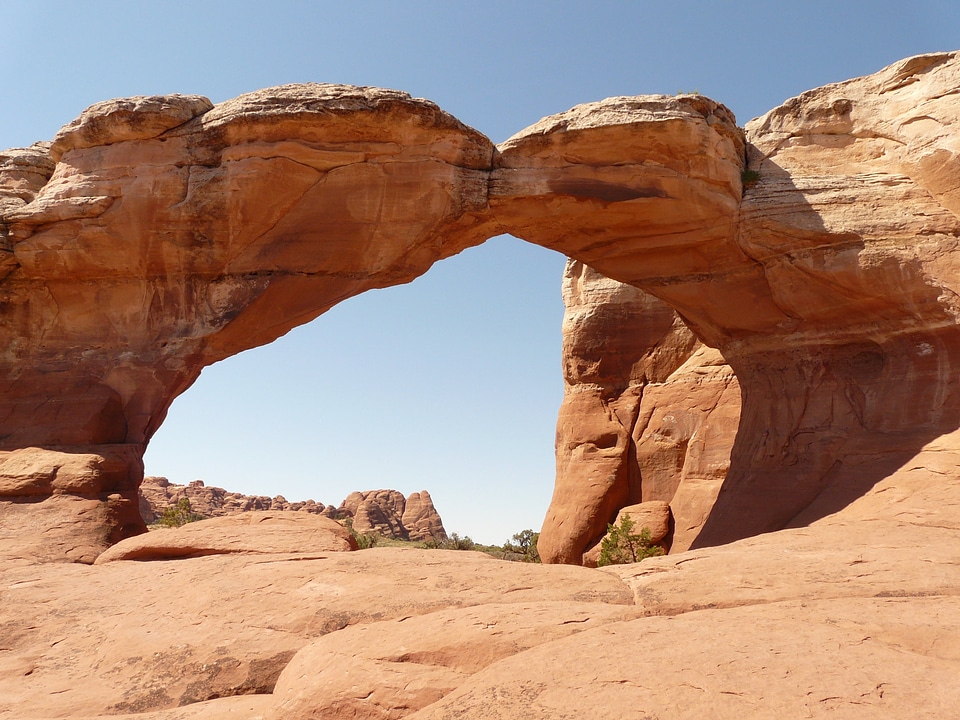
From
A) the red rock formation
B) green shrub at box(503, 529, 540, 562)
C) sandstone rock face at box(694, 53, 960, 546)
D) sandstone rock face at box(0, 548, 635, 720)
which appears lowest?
the red rock formation

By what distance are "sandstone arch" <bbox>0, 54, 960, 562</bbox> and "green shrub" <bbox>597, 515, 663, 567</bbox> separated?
240 centimetres

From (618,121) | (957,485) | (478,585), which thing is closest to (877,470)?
(957,485)

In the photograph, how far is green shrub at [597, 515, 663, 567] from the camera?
1670 cm

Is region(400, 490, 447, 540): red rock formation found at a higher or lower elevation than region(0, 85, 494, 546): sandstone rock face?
lower

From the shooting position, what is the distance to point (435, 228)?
13648 millimetres

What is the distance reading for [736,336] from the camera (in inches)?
615

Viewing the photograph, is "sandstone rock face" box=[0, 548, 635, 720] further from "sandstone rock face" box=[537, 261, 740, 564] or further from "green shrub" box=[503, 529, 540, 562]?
"green shrub" box=[503, 529, 540, 562]

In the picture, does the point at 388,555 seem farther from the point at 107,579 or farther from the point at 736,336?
the point at 736,336

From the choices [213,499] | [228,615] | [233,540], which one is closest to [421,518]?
[213,499]

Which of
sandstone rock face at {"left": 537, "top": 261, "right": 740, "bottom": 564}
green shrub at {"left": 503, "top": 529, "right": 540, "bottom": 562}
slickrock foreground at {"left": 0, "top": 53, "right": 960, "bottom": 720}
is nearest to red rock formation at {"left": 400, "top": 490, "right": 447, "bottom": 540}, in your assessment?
green shrub at {"left": 503, "top": 529, "right": 540, "bottom": 562}

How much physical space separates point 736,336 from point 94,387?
11.6m

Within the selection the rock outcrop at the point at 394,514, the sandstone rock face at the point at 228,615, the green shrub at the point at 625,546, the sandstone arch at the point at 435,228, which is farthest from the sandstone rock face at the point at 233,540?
the rock outcrop at the point at 394,514

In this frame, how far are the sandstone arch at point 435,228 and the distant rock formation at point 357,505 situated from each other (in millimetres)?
42664

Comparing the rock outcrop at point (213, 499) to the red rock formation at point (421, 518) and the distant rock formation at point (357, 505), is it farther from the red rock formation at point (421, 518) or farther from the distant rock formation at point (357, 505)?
the red rock formation at point (421, 518)
